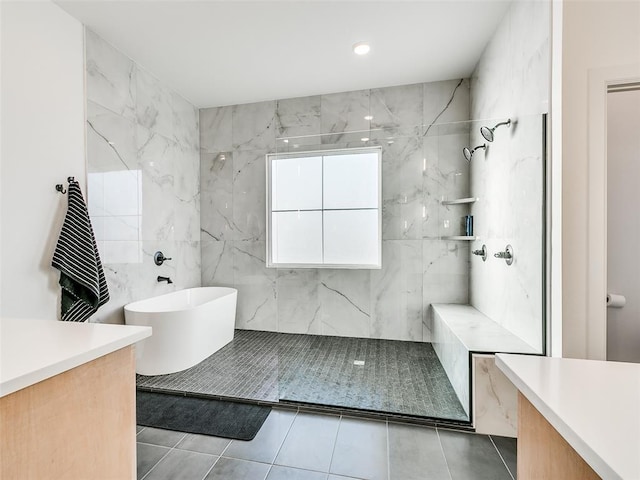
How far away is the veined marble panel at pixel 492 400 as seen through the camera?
177 centimetres

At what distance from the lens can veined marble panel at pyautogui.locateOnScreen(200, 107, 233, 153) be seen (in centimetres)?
369

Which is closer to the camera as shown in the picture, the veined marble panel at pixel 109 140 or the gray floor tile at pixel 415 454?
the gray floor tile at pixel 415 454

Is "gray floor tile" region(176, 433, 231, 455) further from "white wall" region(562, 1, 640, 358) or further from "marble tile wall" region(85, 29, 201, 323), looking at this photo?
"white wall" region(562, 1, 640, 358)

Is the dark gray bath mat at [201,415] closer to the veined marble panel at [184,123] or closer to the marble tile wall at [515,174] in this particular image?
the marble tile wall at [515,174]

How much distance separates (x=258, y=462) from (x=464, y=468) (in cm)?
104

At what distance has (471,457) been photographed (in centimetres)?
160

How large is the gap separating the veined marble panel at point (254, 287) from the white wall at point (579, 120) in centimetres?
231

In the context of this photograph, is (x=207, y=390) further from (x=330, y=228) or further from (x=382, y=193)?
(x=382, y=193)

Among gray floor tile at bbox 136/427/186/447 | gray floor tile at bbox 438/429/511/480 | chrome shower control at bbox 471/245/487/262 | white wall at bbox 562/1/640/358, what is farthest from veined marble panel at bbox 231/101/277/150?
gray floor tile at bbox 438/429/511/480

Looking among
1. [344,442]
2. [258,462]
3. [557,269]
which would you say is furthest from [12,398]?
[557,269]

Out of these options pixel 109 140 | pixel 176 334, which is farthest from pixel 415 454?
pixel 109 140

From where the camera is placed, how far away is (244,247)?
351cm

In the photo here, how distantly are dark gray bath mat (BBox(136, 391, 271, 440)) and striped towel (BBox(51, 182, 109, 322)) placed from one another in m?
0.78

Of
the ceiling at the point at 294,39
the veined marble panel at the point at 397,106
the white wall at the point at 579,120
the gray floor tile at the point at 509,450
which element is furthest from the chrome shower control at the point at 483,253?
the ceiling at the point at 294,39
